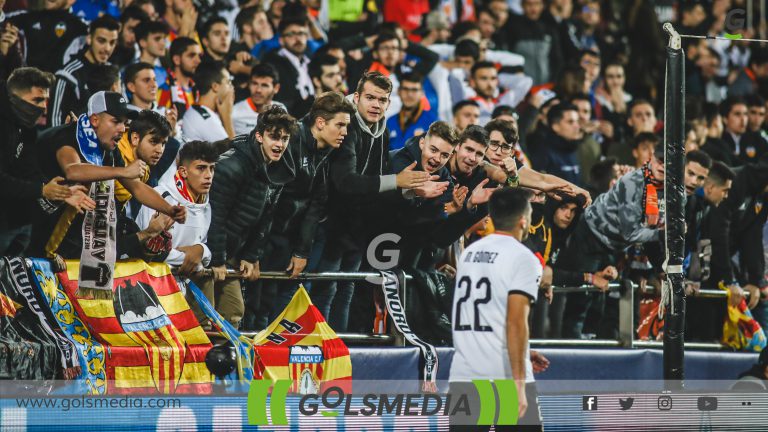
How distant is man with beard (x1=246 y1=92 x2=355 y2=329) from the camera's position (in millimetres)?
9203

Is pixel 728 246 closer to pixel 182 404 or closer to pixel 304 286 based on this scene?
pixel 304 286

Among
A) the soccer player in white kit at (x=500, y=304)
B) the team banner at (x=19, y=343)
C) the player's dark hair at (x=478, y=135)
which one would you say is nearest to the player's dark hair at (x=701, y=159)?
the player's dark hair at (x=478, y=135)

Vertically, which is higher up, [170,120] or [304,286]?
[170,120]

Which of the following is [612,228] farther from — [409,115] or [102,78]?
[102,78]

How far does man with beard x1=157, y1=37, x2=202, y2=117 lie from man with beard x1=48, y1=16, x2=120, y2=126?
612 mm

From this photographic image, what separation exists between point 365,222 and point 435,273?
0.77 m

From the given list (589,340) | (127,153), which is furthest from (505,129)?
(127,153)

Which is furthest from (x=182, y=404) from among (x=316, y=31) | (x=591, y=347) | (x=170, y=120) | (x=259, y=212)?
(x=316, y=31)

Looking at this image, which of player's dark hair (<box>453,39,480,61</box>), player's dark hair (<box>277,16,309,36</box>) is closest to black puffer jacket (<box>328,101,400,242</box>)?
player's dark hair (<box>277,16,309,36</box>)

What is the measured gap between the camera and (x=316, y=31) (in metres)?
14.3

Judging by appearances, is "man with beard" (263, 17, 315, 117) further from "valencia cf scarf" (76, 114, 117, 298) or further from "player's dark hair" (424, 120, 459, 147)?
"valencia cf scarf" (76, 114, 117, 298)

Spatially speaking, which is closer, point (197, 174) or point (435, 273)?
point (197, 174)

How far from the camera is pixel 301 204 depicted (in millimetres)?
9336

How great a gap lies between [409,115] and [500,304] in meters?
6.05
